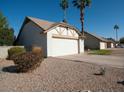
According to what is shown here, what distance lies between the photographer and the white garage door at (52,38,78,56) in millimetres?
20625

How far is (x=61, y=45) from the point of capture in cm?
2192

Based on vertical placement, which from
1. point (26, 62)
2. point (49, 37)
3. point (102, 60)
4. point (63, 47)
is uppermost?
point (49, 37)

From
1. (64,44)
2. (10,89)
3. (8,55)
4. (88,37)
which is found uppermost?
(88,37)

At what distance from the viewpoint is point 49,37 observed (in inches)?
769

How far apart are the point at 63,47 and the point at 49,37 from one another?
355cm

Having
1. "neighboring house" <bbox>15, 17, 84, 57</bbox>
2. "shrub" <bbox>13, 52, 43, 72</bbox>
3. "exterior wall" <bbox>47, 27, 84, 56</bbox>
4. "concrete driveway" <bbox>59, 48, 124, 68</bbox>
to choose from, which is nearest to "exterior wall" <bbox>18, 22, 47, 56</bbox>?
"neighboring house" <bbox>15, 17, 84, 57</bbox>

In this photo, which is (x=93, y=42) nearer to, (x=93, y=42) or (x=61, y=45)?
(x=93, y=42)

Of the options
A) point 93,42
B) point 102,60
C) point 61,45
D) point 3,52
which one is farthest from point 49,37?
point 93,42

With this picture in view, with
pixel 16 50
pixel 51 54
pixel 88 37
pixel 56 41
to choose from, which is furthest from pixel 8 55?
pixel 88 37

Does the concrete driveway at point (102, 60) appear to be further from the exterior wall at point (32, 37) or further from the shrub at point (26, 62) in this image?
the shrub at point (26, 62)

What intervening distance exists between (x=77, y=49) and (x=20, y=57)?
54.6ft

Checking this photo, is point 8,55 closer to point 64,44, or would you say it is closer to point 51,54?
point 51,54

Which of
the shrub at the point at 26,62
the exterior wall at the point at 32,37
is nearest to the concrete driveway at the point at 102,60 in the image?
the exterior wall at the point at 32,37

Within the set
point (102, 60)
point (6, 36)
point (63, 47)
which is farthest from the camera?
point (6, 36)
